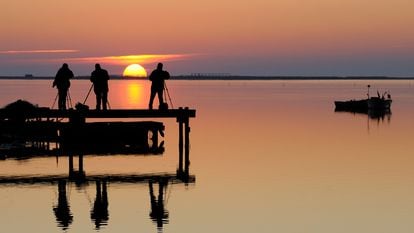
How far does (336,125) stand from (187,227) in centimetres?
5282

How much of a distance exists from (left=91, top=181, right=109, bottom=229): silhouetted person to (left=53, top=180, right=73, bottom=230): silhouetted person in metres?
0.80

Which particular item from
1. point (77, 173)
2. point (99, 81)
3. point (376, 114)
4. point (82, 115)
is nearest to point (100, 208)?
point (77, 173)

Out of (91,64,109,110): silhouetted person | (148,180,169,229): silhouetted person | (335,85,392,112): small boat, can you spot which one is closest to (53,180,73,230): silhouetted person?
(148,180,169,229): silhouetted person

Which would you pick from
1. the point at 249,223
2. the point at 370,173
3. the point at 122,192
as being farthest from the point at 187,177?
the point at 249,223

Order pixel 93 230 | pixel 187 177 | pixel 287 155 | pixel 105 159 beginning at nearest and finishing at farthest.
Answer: pixel 93 230 < pixel 187 177 < pixel 105 159 < pixel 287 155

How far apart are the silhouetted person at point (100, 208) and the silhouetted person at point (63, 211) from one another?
0.80 metres

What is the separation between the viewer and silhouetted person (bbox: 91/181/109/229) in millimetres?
27469

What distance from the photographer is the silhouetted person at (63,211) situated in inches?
1078

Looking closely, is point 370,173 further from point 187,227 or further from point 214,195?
point 187,227

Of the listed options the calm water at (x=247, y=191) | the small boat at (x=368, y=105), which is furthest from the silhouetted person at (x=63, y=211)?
the small boat at (x=368, y=105)

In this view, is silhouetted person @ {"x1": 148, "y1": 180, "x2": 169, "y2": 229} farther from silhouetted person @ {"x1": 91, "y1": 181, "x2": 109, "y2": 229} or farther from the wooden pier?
the wooden pier

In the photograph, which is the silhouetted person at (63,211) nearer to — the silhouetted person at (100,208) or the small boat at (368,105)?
the silhouetted person at (100,208)

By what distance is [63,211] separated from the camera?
96.3 feet

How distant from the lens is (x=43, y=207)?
2995 cm
